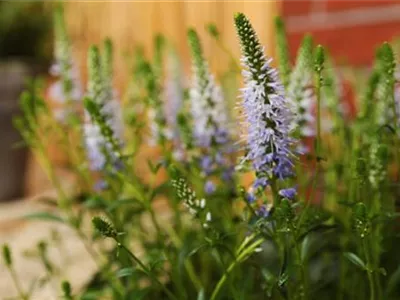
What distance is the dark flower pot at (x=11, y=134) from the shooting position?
3.35 m

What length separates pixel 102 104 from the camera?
1524 mm

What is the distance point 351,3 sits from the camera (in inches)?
100

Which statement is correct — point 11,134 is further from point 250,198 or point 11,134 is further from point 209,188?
point 250,198

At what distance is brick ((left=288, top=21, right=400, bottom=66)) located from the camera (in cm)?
247

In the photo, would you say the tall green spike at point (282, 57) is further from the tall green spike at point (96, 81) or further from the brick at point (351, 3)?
the brick at point (351, 3)

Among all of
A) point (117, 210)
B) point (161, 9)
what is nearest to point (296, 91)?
point (117, 210)

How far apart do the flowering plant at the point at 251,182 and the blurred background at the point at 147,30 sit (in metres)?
0.68

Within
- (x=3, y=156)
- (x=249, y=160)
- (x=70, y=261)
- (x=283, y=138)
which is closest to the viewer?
(x=283, y=138)

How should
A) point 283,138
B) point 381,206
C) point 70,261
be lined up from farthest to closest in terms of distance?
point 70,261 → point 381,206 → point 283,138

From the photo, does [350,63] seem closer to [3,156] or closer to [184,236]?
[184,236]

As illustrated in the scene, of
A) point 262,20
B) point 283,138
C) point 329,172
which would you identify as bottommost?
point 329,172

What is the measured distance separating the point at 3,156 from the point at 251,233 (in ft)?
8.06

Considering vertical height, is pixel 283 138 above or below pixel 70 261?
above

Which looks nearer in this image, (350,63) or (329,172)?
(329,172)
